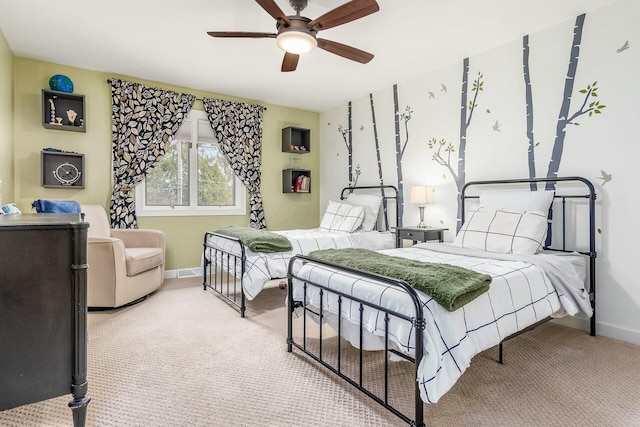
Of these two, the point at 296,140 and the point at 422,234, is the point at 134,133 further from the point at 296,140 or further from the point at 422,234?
the point at 422,234

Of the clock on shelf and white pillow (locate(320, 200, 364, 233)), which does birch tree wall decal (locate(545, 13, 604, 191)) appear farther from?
the clock on shelf

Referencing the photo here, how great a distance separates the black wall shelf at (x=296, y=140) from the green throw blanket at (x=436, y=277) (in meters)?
3.38

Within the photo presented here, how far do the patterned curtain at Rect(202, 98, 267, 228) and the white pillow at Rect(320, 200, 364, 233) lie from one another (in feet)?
3.75

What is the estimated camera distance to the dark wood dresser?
1303mm

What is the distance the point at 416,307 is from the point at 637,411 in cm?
133

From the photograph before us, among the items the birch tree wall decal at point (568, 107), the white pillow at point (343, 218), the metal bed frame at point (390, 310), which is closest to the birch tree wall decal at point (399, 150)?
the white pillow at point (343, 218)

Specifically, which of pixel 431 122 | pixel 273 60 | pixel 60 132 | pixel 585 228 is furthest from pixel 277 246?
pixel 60 132

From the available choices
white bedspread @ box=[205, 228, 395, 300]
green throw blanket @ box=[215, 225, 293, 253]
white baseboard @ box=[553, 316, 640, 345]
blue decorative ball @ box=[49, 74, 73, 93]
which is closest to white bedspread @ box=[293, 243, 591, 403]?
white baseboard @ box=[553, 316, 640, 345]

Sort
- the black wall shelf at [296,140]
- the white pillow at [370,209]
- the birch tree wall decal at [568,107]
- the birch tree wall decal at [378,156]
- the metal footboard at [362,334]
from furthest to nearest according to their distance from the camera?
the black wall shelf at [296,140] < the birch tree wall decal at [378,156] < the white pillow at [370,209] < the birch tree wall decal at [568,107] < the metal footboard at [362,334]

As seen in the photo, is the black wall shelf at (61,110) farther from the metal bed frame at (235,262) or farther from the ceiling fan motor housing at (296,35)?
the ceiling fan motor housing at (296,35)

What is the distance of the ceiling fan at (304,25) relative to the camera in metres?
2.19

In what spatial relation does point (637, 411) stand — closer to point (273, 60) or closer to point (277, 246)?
point (277, 246)

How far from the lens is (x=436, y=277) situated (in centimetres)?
165

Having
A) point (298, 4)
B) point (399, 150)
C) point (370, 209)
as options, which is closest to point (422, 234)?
point (370, 209)
